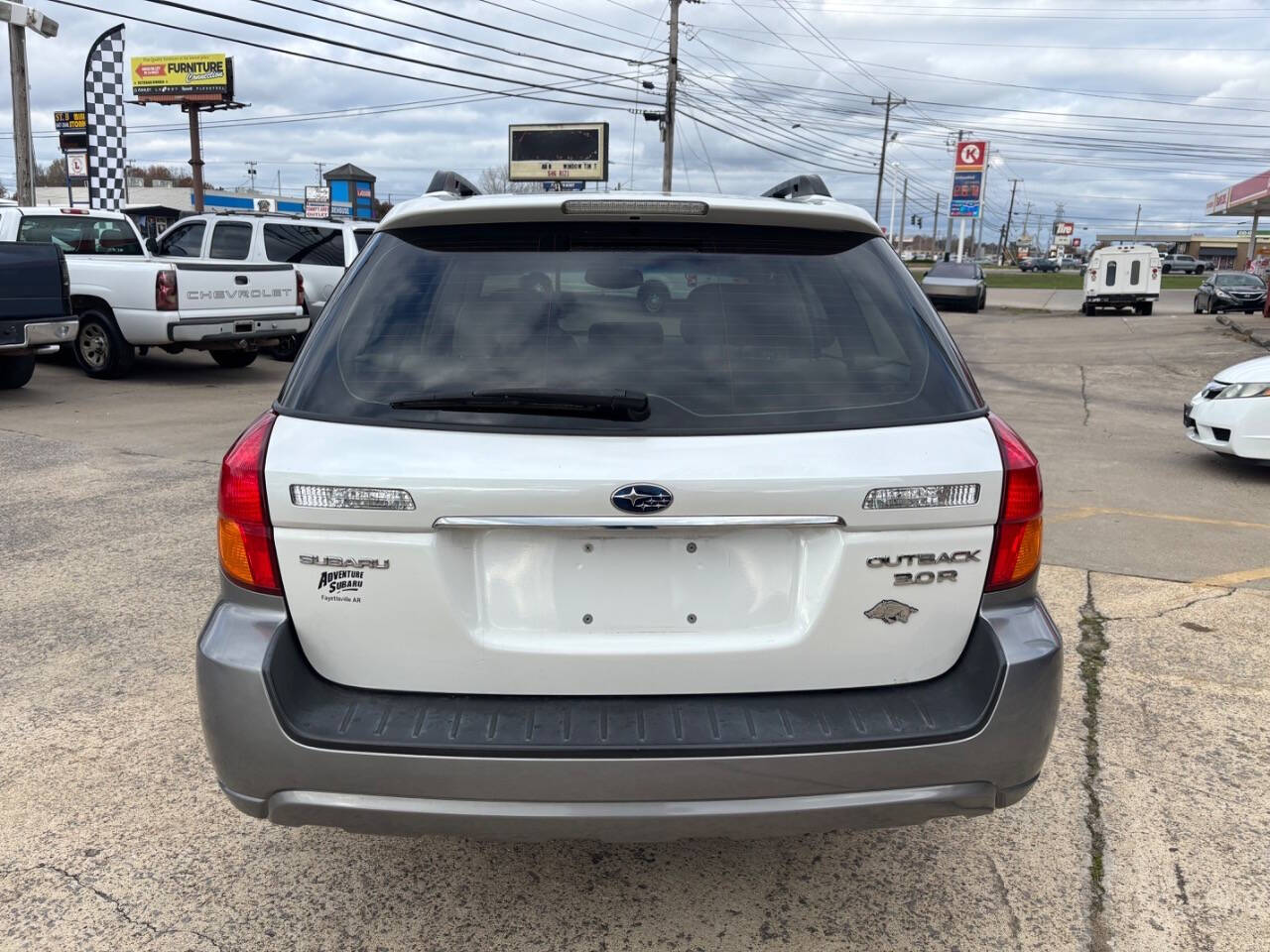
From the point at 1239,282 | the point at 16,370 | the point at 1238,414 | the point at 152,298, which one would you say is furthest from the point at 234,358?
the point at 1239,282

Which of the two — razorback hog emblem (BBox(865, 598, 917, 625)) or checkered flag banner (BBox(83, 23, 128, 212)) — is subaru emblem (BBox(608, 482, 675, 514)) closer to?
razorback hog emblem (BBox(865, 598, 917, 625))

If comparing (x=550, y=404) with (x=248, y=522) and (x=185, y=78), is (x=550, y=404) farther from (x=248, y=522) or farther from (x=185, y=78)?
(x=185, y=78)

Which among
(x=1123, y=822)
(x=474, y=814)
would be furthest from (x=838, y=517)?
(x=1123, y=822)

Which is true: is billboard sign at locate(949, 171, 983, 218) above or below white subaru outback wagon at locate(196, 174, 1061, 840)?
above

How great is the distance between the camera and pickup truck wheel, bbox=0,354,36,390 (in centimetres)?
1123

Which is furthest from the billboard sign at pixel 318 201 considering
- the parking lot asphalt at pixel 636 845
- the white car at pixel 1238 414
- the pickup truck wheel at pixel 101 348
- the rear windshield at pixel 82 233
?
the parking lot asphalt at pixel 636 845

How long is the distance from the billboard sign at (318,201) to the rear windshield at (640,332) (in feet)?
204

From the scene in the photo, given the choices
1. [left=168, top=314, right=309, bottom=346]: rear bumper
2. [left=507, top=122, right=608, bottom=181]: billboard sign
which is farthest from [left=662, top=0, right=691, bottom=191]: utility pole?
[left=168, top=314, right=309, bottom=346]: rear bumper

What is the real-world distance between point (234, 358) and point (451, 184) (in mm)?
12214

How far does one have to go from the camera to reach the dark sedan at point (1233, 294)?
103 feet

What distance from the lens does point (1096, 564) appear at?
230 inches

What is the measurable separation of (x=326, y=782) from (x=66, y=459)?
711 centimetres

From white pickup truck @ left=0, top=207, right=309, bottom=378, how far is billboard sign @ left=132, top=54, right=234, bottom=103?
129 feet

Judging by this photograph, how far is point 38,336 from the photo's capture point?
34.0 feet
